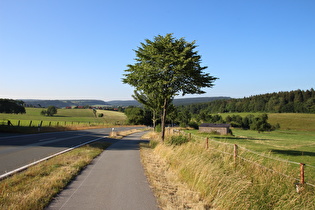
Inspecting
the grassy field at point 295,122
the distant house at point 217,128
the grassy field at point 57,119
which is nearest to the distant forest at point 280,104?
the grassy field at point 295,122

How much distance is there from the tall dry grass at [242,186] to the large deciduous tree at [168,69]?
6.80 m

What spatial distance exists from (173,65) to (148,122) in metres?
89.6

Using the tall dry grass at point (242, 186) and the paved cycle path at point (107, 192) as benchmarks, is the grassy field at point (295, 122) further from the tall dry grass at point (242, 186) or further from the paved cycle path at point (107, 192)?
the paved cycle path at point (107, 192)

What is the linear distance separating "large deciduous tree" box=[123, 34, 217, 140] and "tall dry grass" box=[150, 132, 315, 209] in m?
6.80

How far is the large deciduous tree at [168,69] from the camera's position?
13836 mm

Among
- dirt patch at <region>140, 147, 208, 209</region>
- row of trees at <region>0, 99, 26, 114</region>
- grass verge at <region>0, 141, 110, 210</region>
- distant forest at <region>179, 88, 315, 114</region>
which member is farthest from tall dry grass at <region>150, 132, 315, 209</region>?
distant forest at <region>179, 88, 315, 114</region>

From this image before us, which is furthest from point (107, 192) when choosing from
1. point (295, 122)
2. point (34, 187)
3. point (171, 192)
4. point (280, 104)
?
point (280, 104)

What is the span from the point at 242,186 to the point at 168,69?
30.7ft

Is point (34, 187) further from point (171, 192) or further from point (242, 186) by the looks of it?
point (242, 186)

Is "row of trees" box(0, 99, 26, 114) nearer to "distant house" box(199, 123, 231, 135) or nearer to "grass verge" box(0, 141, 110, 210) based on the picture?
"distant house" box(199, 123, 231, 135)

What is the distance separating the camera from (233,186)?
568cm

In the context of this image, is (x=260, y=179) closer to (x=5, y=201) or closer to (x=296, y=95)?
(x=5, y=201)

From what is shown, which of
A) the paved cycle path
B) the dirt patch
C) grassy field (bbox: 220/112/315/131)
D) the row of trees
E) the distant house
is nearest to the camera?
the paved cycle path

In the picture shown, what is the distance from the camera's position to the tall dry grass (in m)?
5.05
